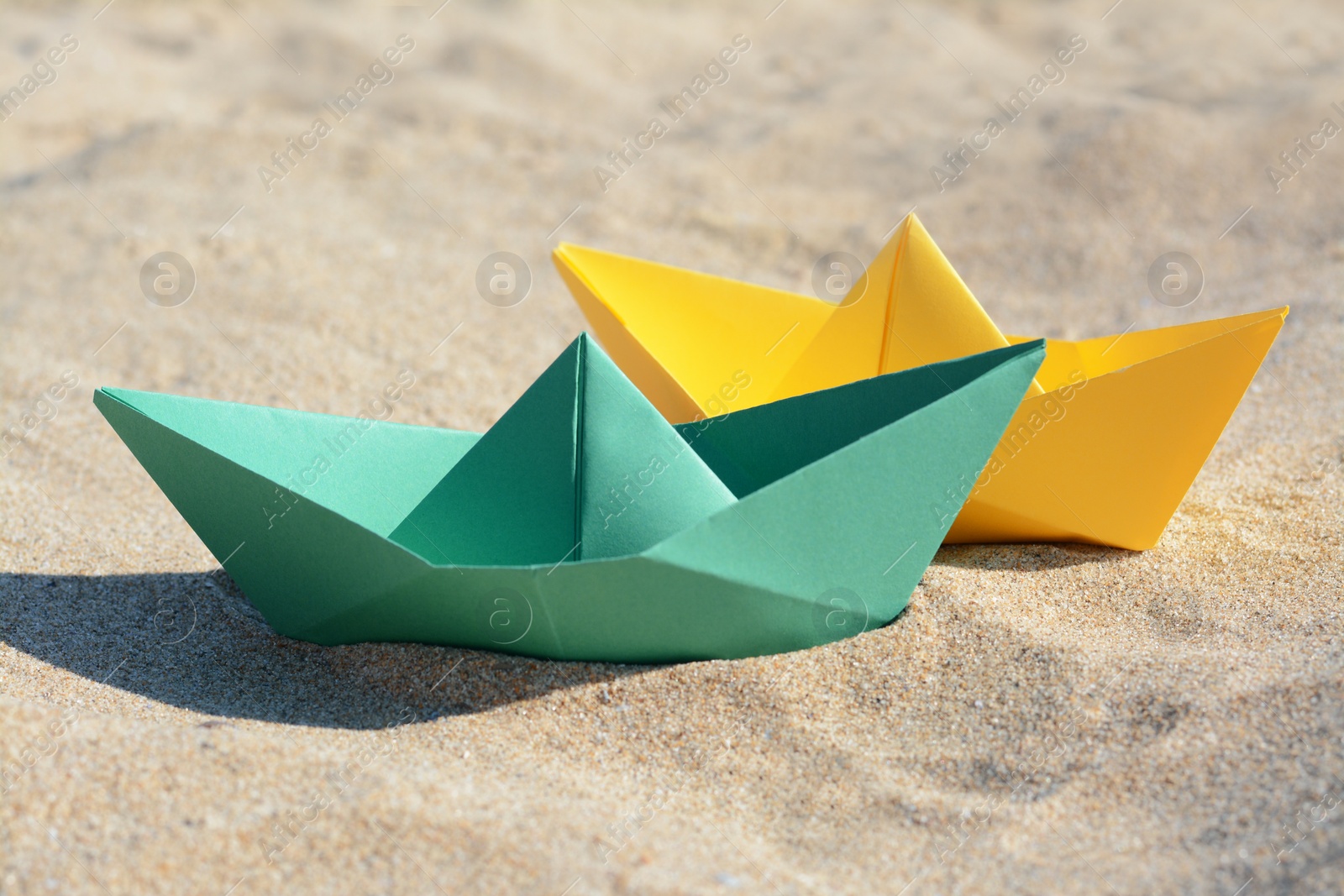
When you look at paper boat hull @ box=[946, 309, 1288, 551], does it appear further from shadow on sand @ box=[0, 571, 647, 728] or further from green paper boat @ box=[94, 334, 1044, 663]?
shadow on sand @ box=[0, 571, 647, 728]

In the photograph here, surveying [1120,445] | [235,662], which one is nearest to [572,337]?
[235,662]

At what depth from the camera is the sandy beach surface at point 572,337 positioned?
1847 millimetres

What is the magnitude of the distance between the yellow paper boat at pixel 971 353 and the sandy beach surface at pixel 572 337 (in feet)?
0.54

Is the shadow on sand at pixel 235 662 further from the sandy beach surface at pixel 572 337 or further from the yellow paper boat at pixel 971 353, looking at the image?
the yellow paper boat at pixel 971 353

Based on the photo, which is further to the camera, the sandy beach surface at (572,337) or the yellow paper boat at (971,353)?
the yellow paper boat at (971,353)

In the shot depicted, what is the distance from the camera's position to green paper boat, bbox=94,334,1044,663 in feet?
6.97

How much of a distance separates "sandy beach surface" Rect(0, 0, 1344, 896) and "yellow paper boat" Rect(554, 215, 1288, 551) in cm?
16

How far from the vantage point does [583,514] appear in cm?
229

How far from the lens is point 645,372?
296 centimetres

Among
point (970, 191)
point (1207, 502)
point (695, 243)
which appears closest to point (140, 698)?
point (1207, 502)

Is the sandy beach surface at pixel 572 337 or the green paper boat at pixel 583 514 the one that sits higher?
the green paper boat at pixel 583 514

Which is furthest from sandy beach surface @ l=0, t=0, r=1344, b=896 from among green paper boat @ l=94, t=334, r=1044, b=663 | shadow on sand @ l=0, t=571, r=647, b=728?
green paper boat @ l=94, t=334, r=1044, b=663

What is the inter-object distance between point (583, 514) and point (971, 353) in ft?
3.70

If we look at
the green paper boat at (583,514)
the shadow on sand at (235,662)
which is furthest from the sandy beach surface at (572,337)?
the green paper boat at (583,514)
